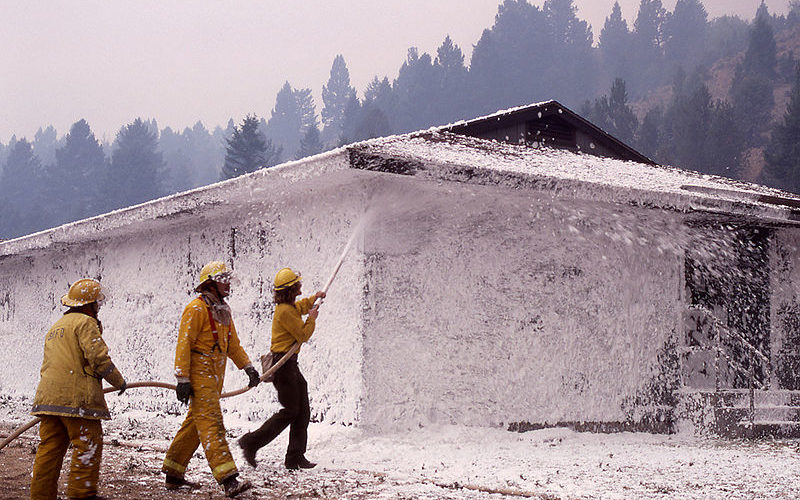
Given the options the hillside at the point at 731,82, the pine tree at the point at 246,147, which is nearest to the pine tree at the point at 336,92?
the hillside at the point at 731,82

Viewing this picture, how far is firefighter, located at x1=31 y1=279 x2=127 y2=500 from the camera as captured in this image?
5.54 metres

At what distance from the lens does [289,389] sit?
22.5 ft

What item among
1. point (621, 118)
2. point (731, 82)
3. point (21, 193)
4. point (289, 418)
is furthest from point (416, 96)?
point (289, 418)

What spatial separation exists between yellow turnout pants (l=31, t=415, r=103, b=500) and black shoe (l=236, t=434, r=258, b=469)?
136cm

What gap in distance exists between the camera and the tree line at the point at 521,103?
5469cm

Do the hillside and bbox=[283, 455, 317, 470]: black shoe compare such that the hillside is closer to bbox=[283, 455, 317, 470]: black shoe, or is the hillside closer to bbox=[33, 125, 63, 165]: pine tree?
bbox=[283, 455, 317, 470]: black shoe

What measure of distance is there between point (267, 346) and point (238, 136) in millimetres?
52952

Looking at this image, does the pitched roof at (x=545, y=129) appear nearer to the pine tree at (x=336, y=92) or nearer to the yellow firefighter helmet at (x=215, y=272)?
the yellow firefighter helmet at (x=215, y=272)

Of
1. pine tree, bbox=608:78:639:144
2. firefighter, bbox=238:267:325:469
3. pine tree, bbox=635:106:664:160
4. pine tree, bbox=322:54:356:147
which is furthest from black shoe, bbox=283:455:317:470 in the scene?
pine tree, bbox=322:54:356:147

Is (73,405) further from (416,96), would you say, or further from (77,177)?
(416,96)

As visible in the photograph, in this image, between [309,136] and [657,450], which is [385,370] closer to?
[657,450]

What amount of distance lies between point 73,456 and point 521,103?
88.2m

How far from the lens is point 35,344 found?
49.2 ft

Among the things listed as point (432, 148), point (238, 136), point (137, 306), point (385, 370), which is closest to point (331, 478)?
point (385, 370)
